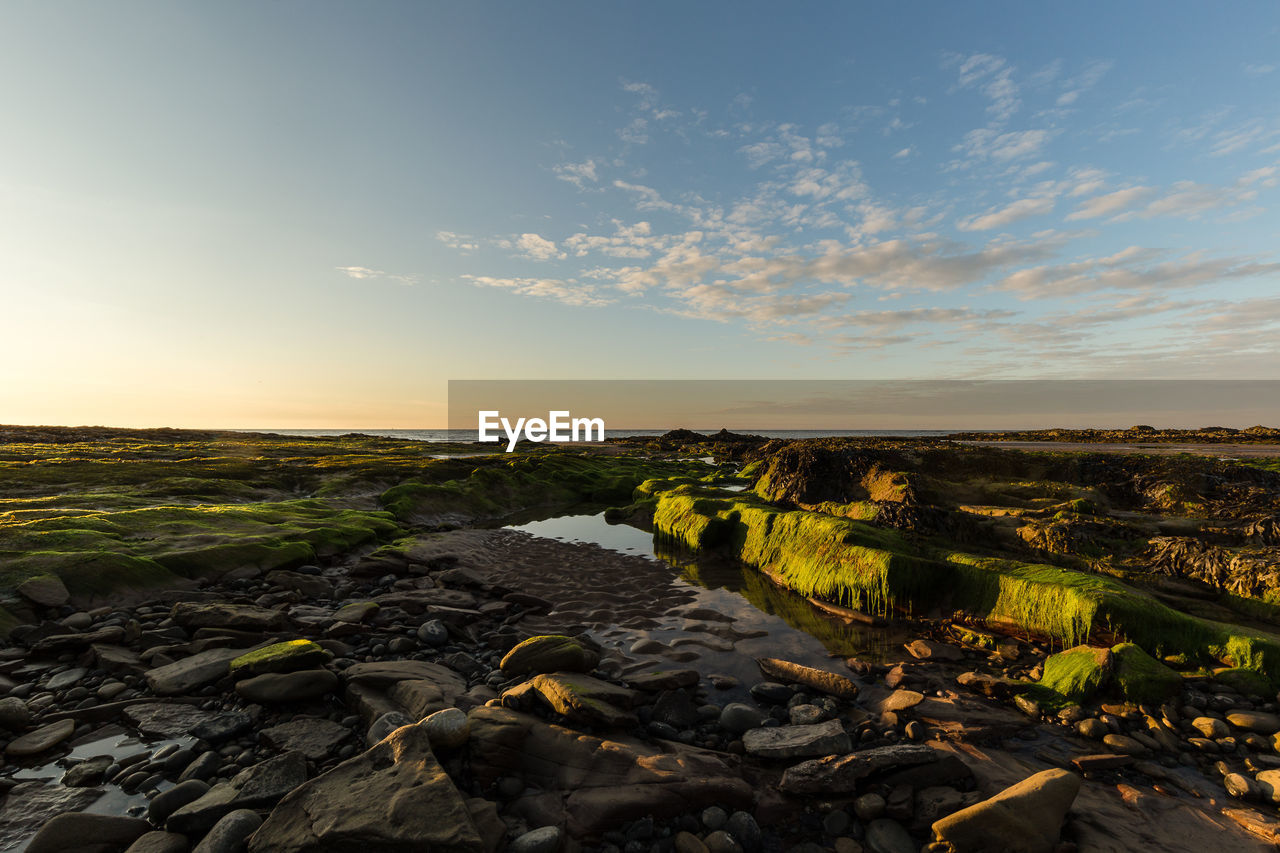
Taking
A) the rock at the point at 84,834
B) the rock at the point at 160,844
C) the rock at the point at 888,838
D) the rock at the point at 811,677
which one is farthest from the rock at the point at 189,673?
the rock at the point at 888,838

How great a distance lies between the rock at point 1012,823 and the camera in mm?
4000

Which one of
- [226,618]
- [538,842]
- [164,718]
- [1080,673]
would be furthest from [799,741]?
[226,618]

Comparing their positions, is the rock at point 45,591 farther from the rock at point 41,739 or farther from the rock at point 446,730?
Answer: the rock at point 446,730

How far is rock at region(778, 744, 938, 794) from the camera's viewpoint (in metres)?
4.80

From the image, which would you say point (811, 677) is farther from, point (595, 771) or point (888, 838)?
point (595, 771)

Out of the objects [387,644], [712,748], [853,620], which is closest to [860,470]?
[853,620]

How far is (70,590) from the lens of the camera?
8781mm

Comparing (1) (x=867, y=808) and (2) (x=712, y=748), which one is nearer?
(1) (x=867, y=808)

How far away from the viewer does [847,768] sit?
4.88 meters

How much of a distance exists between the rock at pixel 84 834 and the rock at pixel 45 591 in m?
6.69

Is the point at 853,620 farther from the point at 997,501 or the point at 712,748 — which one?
the point at 997,501

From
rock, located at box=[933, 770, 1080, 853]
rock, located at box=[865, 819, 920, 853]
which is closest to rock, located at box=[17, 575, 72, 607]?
rock, located at box=[865, 819, 920, 853]

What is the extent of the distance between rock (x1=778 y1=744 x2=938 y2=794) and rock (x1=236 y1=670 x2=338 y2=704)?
5.80 meters

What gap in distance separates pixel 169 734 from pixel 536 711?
407 centimetres
